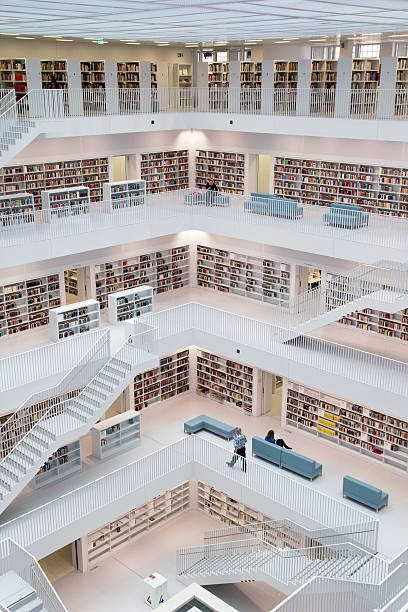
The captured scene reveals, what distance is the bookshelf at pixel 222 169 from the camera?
20953mm

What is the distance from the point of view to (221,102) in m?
20.4

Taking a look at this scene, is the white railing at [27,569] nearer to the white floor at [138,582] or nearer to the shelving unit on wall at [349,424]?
the white floor at [138,582]

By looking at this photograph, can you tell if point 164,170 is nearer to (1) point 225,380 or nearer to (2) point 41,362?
(1) point 225,380

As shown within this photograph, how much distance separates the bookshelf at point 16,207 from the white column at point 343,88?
835 cm

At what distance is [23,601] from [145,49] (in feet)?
54.9

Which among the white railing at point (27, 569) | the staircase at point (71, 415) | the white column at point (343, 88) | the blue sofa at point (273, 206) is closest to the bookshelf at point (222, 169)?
the blue sofa at point (273, 206)

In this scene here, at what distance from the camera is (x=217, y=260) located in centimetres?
2073

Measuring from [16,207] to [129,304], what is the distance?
3826 millimetres

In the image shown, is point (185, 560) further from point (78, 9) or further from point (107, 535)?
point (78, 9)

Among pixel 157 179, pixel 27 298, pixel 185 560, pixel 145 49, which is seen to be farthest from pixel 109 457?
pixel 145 49

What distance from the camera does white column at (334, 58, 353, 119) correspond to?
1717cm

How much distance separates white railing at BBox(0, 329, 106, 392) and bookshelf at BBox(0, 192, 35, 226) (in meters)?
3.33

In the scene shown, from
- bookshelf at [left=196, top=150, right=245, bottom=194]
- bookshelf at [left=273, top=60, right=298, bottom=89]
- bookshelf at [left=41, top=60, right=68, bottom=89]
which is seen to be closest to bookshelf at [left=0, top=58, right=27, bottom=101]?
bookshelf at [left=41, top=60, right=68, bottom=89]

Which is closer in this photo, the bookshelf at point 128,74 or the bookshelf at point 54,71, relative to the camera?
the bookshelf at point 54,71
